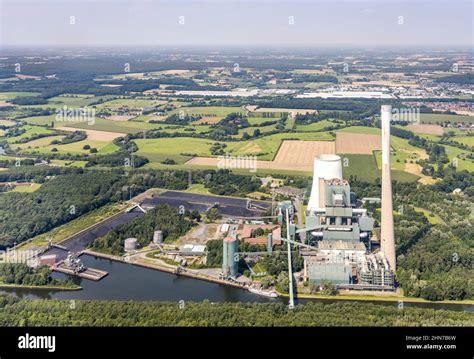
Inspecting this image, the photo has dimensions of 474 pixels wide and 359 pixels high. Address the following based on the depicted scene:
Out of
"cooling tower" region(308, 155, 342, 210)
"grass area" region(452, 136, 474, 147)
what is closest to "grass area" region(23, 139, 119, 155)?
"cooling tower" region(308, 155, 342, 210)

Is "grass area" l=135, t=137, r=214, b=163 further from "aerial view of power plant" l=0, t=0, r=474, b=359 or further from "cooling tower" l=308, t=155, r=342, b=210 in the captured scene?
"cooling tower" l=308, t=155, r=342, b=210

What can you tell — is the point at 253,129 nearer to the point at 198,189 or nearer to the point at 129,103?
the point at 198,189

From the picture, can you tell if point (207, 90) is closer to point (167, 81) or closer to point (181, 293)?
point (167, 81)

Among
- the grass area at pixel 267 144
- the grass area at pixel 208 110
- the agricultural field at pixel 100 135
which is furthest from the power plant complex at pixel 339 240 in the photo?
the grass area at pixel 208 110

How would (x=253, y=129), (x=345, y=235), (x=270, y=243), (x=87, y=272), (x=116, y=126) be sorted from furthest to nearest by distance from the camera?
(x=116, y=126) < (x=253, y=129) < (x=270, y=243) < (x=345, y=235) < (x=87, y=272)

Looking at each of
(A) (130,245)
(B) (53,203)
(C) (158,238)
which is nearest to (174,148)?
(B) (53,203)
